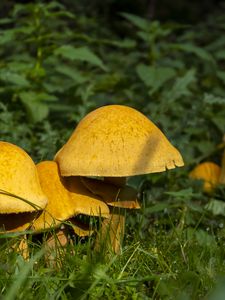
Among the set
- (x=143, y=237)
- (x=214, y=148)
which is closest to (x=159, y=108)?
(x=214, y=148)

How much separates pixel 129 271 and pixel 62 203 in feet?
1.47

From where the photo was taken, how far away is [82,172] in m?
2.68

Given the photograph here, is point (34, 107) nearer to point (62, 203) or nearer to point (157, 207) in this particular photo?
point (157, 207)

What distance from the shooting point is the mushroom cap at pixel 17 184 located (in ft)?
8.32

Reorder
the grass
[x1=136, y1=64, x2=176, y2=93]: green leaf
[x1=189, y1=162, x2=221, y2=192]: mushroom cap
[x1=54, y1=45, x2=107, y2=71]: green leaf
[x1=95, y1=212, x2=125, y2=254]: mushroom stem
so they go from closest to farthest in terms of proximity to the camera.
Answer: the grass → [x1=95, y1=212, x2=125, y2=254]: mushroom stem → [x1=189, y1=162, x2=221, y2=192]: mushroom cap → [x1=54, y1=45, x2=107, y2=71]: green leaf → [x1=136, y1=64, x2=176, y2=93]: green leaf

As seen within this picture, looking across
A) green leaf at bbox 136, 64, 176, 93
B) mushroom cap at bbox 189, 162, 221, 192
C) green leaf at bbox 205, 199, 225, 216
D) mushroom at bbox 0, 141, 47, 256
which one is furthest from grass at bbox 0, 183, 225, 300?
green leaf at bbox 136, 64, 176, 93

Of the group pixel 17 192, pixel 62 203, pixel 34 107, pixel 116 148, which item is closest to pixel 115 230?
pixel 62 203

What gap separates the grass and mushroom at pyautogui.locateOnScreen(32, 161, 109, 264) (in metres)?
0.12

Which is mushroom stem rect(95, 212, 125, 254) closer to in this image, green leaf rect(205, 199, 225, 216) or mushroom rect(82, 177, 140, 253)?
mushroom rect(82, 177, 140, 253)

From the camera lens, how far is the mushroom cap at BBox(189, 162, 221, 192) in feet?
13.7

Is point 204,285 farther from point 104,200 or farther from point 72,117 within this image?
point 72,117

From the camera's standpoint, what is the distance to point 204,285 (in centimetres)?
242

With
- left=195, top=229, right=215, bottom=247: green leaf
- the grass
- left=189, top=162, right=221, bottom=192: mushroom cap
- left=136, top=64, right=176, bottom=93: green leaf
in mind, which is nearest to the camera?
the grass

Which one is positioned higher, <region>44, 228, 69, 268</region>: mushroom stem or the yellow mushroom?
the yellow mushroom
